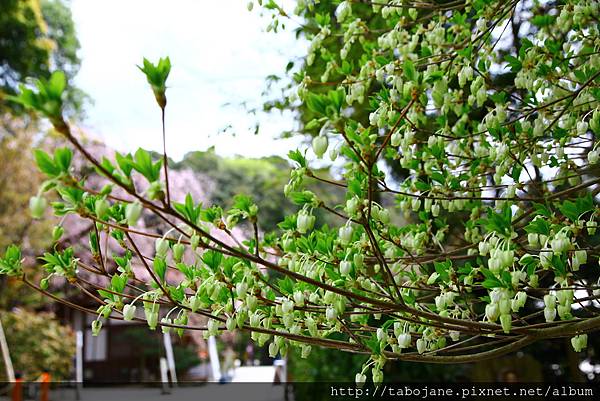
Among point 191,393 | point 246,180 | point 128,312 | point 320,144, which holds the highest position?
point 246,180

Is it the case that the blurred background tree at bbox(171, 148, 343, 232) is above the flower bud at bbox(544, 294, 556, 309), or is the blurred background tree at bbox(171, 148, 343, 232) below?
above

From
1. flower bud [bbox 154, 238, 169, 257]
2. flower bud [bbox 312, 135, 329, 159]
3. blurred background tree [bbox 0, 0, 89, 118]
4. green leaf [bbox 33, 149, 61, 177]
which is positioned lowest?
flower bud [bbox 154, 238, 169, 257]

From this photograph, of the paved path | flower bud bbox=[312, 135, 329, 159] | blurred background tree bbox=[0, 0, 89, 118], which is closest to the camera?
flower bud bbox=[312, 135, 329, 159]

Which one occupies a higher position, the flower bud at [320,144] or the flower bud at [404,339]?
the flower bud at [320,144]

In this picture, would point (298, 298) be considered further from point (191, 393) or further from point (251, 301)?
point (191, 393)

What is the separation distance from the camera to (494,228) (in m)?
1.05

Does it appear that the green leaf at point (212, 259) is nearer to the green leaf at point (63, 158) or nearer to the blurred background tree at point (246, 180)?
the green leaf at point (63, 158)

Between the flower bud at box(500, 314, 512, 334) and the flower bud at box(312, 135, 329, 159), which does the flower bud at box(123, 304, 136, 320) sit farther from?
the flower bud at box(500, 314, 512, 334)

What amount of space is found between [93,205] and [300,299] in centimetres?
47

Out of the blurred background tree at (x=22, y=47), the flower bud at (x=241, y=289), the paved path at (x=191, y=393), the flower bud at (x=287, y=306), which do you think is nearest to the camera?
the flower bud at (x=241, y=289)

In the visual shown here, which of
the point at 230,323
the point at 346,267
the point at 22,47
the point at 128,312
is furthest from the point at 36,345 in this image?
the point at 346,267

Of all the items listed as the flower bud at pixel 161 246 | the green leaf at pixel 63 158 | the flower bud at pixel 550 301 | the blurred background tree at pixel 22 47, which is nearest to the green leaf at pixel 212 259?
the flower bud at pixel 161 246

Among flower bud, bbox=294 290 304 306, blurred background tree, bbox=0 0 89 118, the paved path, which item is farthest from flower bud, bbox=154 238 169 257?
blurred background tree, bbox=0 0 89 118

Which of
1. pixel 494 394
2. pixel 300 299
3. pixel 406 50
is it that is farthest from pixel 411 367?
pixel 300 299
